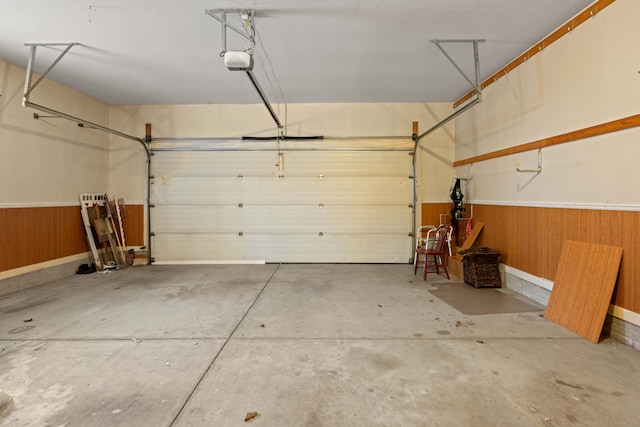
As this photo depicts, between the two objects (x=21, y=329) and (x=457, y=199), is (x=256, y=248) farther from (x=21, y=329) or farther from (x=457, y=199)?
(x=457, y=199)

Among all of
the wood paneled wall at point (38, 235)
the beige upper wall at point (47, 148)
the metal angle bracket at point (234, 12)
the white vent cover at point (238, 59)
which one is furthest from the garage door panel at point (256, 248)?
the metal angle bracket at point (234, 12)

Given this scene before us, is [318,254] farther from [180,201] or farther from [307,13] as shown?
[307,13]

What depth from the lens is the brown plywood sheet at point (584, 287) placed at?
8.32 feet

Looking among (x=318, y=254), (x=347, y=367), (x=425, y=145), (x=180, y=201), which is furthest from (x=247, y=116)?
(x=347, y=367)

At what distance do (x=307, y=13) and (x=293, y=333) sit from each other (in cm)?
305

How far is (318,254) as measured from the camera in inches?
232

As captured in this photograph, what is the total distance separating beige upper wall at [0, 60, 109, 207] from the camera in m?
3.96

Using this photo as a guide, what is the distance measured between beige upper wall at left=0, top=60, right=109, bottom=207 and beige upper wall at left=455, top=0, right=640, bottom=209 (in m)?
6.62

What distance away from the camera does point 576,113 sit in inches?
117

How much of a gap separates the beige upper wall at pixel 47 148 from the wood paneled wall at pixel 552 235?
666 cm

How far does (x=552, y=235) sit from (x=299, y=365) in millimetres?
3044

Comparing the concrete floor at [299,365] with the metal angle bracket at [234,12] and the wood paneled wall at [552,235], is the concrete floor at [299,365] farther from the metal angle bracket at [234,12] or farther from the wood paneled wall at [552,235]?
the metal angle bracket at [234,12]

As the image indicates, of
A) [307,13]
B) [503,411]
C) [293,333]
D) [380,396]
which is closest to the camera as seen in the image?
[503,411]

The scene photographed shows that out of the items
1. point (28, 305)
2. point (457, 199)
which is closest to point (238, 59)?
point (28, 305)
